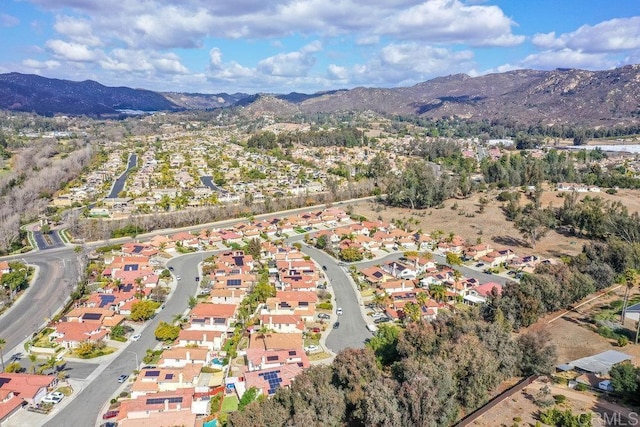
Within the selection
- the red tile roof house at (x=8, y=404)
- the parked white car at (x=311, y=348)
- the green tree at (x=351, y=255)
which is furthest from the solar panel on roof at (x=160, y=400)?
the green tree at (x=351, y=255)

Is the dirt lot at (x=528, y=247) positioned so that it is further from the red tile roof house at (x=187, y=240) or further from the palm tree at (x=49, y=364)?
the red tile roof house at (x=187, y=240)

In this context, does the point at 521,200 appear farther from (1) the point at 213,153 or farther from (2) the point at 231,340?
(1) the point at 213,153

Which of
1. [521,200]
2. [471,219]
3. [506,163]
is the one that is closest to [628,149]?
[506,163]

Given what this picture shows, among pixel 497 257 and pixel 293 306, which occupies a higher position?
pixel 293 306

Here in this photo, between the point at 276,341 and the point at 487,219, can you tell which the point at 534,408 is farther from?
the point at 487,219

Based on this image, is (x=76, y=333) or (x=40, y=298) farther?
(x=40, y=298)

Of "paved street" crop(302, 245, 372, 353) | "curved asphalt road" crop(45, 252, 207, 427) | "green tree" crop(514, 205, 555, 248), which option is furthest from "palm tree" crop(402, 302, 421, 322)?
"green tree" crop(514, 205, 555, 248)

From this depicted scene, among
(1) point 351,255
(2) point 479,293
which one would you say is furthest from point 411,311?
(1) point 351,255

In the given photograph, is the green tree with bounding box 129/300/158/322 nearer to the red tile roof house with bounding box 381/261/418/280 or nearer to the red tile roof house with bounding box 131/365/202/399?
the red tile roof house with bounding box 131/365/202/399
